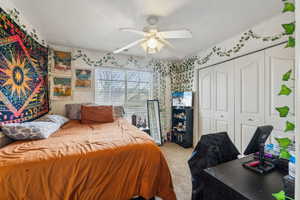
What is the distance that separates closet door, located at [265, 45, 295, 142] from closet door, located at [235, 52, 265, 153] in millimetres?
82

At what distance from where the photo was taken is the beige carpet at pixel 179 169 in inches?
72.7

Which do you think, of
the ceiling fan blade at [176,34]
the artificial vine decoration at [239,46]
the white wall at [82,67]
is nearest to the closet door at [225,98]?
the artificial vine decoration at [239,46]

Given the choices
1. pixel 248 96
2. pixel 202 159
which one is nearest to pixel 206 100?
pixel 248 96

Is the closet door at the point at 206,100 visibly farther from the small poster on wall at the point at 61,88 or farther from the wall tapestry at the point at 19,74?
the wall tapestry at the point at 19,74

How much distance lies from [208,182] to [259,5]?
2.16 metres

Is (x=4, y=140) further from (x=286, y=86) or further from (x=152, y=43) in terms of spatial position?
(x=286, y=86)

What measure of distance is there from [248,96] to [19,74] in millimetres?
3517

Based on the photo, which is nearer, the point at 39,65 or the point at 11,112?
the point at 11,112

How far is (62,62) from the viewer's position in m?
3.15

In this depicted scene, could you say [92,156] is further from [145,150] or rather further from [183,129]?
[183,129]

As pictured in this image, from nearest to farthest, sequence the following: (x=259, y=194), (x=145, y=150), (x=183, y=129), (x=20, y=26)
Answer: (x=259, y=194), (x=145, y=150), (x=20, y=26), (x=183, y=129)

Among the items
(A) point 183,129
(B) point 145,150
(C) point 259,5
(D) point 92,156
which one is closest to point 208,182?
(B) point 145,150

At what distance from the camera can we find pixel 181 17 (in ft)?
6.63

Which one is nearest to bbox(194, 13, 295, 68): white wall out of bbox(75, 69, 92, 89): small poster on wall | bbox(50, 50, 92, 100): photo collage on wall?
bbox(75, 69, 92, 89): small poster on wall
